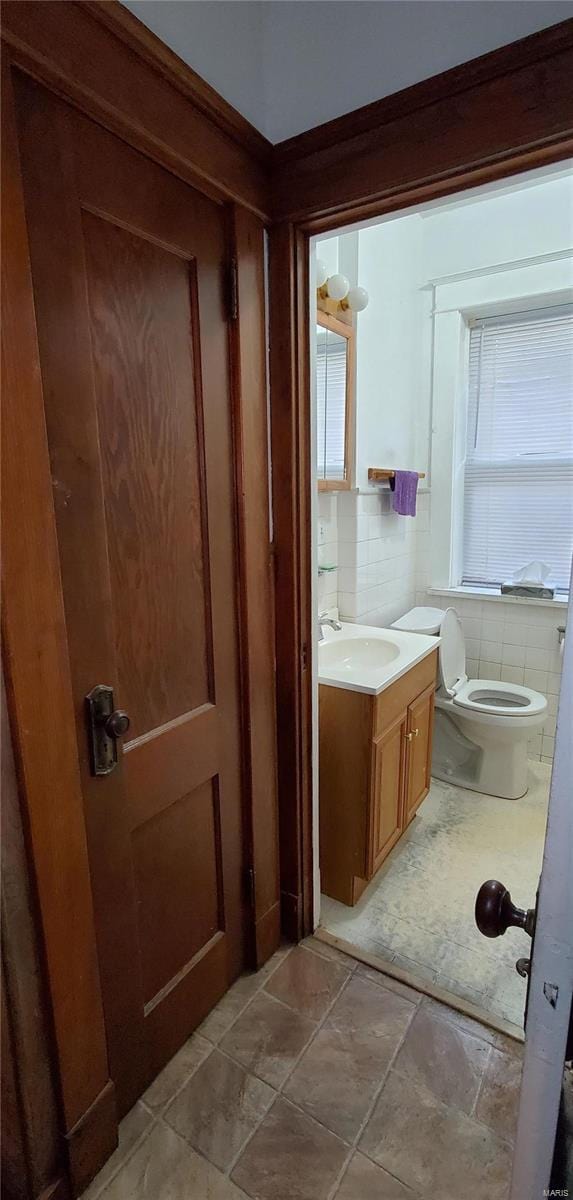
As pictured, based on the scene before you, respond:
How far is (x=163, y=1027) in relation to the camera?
4.22 ft

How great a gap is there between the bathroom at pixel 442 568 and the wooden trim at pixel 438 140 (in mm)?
669

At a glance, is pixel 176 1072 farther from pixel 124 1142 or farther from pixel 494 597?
pixel 494 597

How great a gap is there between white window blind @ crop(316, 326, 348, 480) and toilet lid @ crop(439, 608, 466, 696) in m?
0.98

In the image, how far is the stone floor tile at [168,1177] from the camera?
1.08 metres

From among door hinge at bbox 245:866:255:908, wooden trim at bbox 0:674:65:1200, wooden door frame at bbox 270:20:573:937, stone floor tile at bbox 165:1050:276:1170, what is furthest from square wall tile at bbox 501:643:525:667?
wooden trim at bbox 0:674:65:1200

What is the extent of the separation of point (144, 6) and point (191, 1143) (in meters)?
2.18

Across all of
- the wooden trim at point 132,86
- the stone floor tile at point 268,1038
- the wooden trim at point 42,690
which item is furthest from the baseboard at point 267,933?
the wooden trim at point 132,86

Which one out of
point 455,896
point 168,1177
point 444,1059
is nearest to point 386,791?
point 455,896

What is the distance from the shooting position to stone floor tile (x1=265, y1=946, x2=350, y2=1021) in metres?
1.49

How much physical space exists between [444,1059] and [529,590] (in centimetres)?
201

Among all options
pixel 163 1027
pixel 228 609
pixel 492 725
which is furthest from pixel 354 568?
pixel 163 1027

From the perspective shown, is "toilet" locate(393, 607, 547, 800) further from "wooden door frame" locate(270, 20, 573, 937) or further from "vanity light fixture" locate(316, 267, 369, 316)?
"vanity light fixture" locate(316, 267, 369, 316)

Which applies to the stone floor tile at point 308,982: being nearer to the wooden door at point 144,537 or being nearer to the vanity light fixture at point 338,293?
the wooden door at point 144,537

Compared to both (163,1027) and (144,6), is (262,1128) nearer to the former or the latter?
(163,1027)
